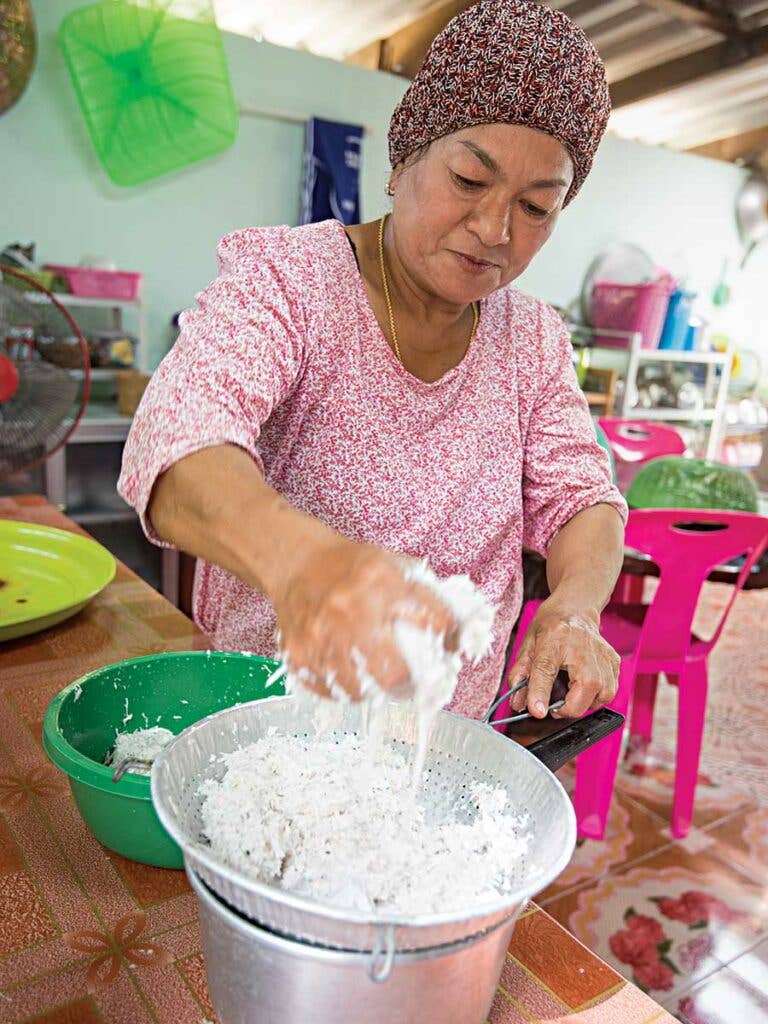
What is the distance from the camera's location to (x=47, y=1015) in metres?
0.64

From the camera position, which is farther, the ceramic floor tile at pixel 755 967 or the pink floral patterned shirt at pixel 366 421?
the ceramic floor tile at pixel 755 967

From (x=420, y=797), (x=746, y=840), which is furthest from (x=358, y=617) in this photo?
(x=746, y=840)

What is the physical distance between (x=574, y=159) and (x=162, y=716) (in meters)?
A: 0.87

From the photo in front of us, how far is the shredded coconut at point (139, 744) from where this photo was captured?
0.90m

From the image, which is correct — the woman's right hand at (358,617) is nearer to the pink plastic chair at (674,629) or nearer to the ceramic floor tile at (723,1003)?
the pink plastic chair at (674,629)

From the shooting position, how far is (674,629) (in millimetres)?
2299

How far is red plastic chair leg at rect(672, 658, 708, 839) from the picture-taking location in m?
2.35

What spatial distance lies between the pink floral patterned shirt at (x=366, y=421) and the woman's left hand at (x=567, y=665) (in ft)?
0.83

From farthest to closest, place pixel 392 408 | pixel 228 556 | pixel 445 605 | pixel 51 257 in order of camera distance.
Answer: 1. pixel 51 257
2. pixel 392 408
3. pixel 228 556
4. pixel 445 605

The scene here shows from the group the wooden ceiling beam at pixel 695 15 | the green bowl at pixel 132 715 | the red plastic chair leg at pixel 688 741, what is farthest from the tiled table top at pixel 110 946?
the wooden ceiling beam at pixel 695 15

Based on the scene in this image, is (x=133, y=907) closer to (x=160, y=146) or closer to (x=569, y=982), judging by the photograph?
(x=569, y=982)

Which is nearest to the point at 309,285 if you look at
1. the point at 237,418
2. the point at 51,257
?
the point at 237,418

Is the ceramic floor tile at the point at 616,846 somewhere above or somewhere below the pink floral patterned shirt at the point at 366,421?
below

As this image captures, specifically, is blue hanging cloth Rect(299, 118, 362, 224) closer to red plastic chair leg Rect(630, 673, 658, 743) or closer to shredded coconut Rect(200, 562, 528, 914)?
red plastic chair leg Rect(630, 673, 658, 743)
